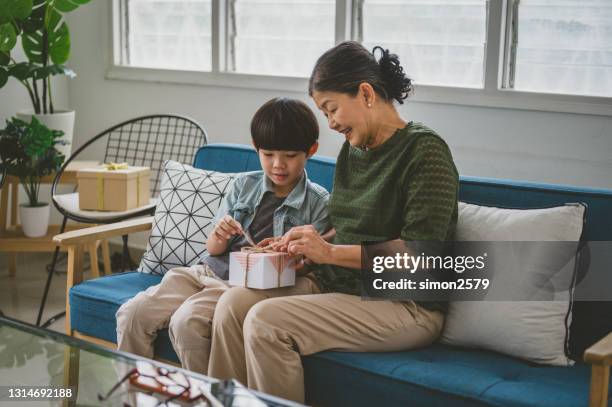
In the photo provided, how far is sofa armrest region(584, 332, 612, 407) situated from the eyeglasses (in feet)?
2.58

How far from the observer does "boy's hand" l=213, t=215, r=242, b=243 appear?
2.27 meters

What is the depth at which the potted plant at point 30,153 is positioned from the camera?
3.44m

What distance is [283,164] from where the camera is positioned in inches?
91.0

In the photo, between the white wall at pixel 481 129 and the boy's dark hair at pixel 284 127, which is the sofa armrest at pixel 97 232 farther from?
the white wall at pixel 481 129

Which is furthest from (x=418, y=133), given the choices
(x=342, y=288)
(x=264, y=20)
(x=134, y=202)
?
(x=264, y=20)

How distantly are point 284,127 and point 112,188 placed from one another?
3.47 feet

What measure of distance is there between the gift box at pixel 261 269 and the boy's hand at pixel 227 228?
0.13 metres

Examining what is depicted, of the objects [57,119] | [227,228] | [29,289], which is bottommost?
[29,289]

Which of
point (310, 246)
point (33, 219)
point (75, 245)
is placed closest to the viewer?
point (310, 246)

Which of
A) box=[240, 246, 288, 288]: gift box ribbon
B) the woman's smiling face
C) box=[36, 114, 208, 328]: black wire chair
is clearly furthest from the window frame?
box=[240, 246, 288, 288]: gift box ribbon

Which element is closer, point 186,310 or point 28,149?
point 186,310

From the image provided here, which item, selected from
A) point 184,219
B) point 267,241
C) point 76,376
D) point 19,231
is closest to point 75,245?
point 184,219

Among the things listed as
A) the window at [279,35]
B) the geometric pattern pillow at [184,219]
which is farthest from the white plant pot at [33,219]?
the geometric pattern pillow at [184,219]

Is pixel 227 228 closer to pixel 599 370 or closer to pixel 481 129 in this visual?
pixel 599 370
